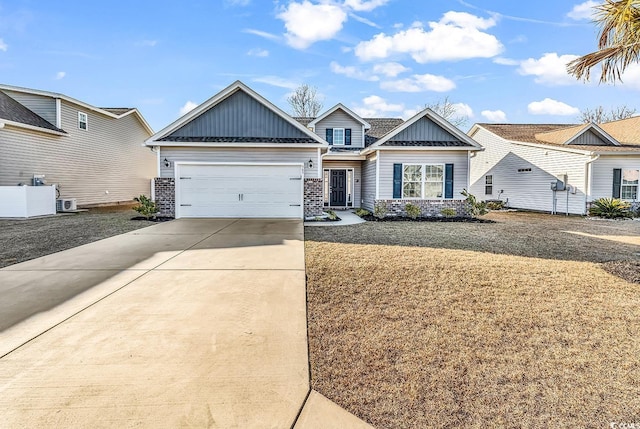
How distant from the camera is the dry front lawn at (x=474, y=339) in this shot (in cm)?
237

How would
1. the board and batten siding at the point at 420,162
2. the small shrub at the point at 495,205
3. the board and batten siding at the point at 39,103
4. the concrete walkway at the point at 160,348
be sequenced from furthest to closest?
1. the small shrub at the point at 495,205
2. the board and batten siding at the point at 39,103
3. the board and batten siding at the point at 420,162
4. the concrete walkway at the point at 160,348

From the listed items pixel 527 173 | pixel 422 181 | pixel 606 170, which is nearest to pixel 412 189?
pixel 422 181

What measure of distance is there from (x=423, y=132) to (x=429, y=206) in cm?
315

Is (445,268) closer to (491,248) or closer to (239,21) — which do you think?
(491,248)

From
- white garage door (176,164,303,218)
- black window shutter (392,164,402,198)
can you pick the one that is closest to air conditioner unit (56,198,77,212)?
white garage door (176,164,303,218)

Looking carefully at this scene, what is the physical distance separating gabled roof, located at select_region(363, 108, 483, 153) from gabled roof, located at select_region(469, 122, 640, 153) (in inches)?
239

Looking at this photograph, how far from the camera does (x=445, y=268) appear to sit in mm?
5637

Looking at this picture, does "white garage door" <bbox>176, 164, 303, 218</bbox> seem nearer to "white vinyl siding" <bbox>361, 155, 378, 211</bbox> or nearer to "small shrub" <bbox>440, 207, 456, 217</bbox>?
"white vinyl siding" <bbox>361, 155, 378, 211</bbox>

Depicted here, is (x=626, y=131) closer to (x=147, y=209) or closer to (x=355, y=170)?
(x=355, y=170)

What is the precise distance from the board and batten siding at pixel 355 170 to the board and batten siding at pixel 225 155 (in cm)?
475

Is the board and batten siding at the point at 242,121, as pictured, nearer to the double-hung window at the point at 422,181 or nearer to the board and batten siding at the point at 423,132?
the board and batten siding at the point at 423,132

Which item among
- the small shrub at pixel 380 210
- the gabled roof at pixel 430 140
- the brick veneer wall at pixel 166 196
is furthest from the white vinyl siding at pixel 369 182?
the brick veneer wall at pixel 166 196

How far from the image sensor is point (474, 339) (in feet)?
10.8

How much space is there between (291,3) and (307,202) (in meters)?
8.04
